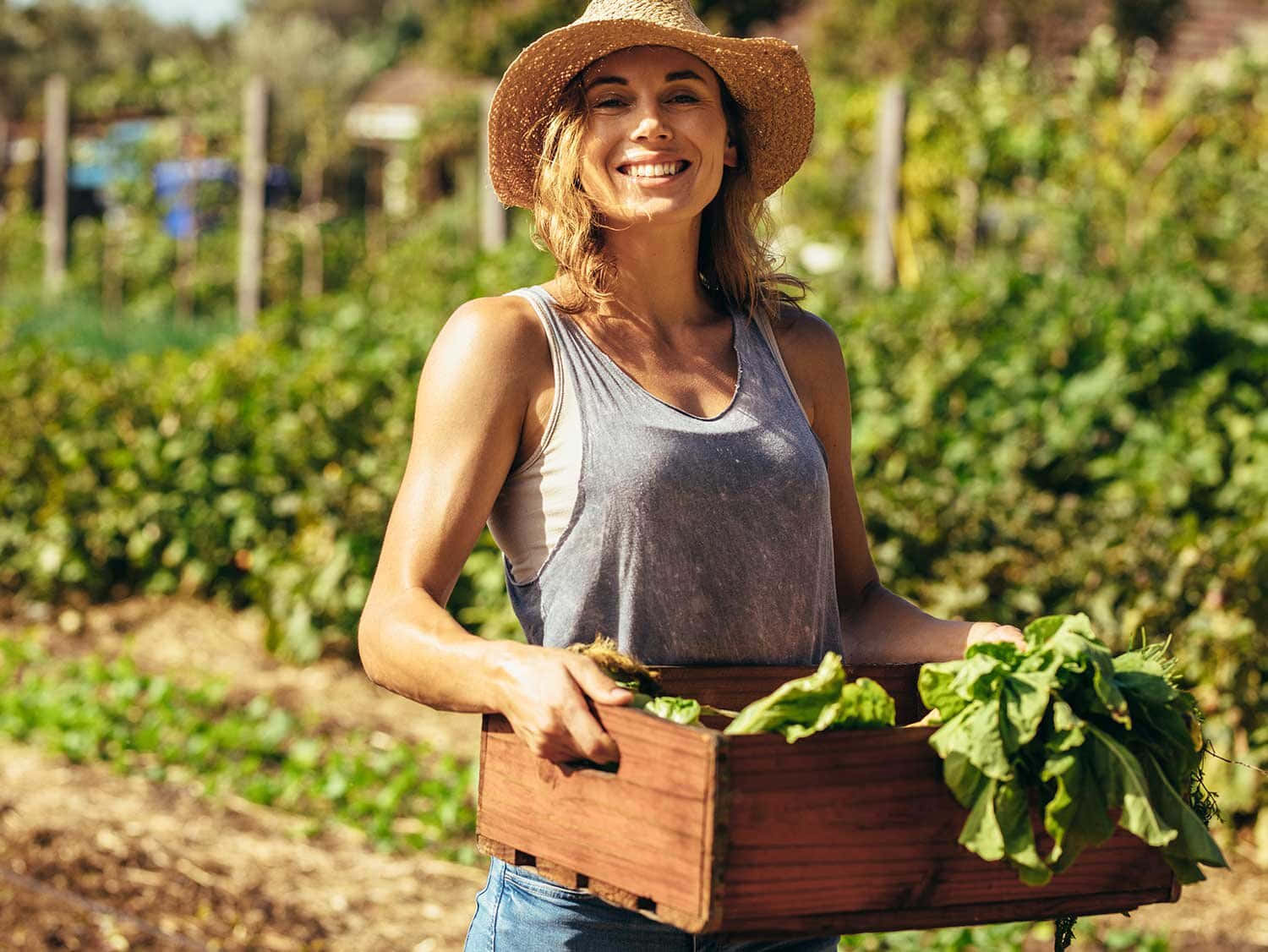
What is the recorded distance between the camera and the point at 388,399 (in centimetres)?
647

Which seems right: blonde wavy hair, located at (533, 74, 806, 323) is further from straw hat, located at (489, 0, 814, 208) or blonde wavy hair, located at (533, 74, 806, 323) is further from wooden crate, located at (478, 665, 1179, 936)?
wooden crate, located at (478, 665, 1179, 936)

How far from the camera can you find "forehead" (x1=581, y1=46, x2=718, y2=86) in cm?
226

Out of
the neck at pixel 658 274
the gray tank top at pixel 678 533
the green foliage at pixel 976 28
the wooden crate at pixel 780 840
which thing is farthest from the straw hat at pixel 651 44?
the green foliage at pixel 976 28

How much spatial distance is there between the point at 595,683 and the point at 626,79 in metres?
0.95

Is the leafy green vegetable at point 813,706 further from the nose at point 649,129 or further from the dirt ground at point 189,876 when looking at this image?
the dirt ground at point 189,876

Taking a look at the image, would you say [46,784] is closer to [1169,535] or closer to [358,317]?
[358,317]

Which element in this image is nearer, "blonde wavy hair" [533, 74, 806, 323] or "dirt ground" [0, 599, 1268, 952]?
"blonde wavy hair" [533, 74, 806, 323]

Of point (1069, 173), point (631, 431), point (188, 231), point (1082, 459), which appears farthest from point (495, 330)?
point (188, 231)

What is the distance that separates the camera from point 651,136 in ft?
7.19

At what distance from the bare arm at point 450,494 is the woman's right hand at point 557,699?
60 mm

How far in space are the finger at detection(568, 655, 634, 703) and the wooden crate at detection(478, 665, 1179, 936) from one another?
3 cm

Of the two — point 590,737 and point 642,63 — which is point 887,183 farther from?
point 590,737

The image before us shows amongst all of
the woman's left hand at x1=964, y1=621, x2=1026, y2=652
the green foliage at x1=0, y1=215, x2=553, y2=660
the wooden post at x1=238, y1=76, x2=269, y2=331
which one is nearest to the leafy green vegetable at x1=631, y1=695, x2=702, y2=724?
the woman's left hand at x1=964, y1=621, x2=1026, y2=652

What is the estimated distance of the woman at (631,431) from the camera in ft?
6.70
